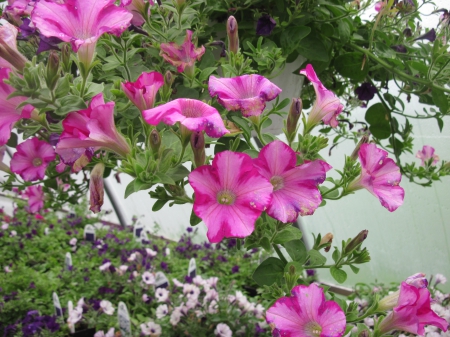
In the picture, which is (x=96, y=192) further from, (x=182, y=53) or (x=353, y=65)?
(x=353, y=65)

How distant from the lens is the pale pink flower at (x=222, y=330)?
125 cm

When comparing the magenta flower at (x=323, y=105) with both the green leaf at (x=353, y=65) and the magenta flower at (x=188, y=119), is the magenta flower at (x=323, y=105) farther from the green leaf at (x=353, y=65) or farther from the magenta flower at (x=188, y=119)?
the green leaf at (x=353, y=65)

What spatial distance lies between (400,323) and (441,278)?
3.82 feet

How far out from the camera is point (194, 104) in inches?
11.9

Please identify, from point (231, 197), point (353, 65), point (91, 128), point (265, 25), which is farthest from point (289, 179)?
point (353, 65)

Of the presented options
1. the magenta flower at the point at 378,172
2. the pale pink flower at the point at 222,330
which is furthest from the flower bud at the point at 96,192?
the pale pink flower at the point at 222,330

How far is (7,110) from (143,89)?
12cm

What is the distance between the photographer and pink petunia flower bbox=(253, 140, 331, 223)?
33 centimetres

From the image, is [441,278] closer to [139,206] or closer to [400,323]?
[400,323]

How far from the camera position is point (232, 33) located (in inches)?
18.2

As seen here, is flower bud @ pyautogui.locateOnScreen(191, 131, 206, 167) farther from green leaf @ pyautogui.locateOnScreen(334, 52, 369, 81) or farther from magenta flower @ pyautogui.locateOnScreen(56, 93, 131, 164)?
green leaf @ pyautogui.locateOnScreen(334, 52, 369, 81)

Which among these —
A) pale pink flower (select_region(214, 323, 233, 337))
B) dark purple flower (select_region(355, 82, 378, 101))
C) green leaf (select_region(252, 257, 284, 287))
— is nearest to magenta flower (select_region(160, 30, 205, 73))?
green leaf (select_region(252, 257, 284, 287))

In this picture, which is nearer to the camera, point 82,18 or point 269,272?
point 82,18

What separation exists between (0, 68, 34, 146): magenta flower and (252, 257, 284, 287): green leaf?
28 centimetres
